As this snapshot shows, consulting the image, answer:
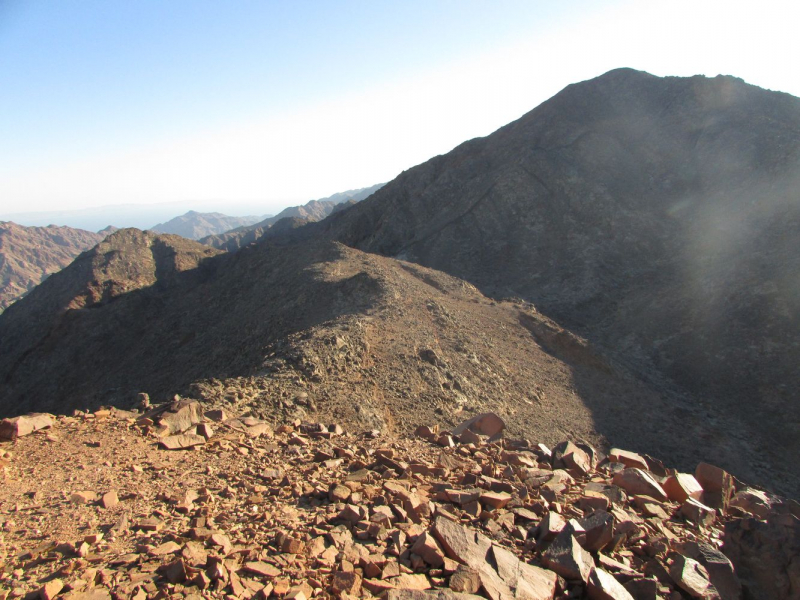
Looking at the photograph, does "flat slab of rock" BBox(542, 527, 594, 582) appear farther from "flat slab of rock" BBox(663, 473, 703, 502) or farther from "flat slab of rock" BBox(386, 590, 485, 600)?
"flat slab of rock" BBox(663, 473, 703, 502)

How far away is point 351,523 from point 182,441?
2518 mm

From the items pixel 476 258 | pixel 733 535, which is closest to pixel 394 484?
pixel 733 535

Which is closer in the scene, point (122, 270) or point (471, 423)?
point (471, 423)

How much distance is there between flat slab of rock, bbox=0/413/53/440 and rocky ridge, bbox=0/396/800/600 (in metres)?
0.03

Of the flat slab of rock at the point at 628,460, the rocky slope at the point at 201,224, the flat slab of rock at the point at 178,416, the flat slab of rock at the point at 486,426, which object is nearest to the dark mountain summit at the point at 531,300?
the flat slab of rock at the point at 178,416

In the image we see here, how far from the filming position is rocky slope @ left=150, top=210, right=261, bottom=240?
16388 cm

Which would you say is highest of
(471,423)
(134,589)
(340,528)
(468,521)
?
(134,589)

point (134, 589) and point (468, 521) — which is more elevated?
point (134, 589)

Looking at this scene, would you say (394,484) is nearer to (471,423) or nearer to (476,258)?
(471,423)

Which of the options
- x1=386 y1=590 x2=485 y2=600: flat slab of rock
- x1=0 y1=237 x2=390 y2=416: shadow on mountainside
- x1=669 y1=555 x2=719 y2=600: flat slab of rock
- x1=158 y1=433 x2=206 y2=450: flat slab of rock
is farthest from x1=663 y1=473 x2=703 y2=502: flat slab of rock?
x1=0 y1=237 x2=390 y2=416: shadow on mountainside

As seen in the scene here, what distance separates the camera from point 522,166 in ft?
89.5

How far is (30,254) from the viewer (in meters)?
79.1

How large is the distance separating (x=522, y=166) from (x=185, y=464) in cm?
2586

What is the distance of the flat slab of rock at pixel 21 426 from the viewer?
16.1ft
